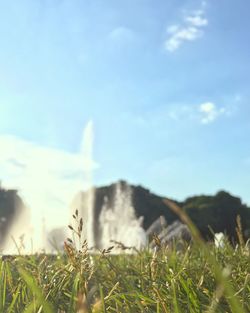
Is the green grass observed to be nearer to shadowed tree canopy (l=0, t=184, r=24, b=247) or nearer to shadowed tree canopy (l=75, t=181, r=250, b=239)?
shadowed tree canopy (l=75, t=181, r=250, b=239)

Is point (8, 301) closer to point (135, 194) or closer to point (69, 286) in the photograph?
point (69, 286)

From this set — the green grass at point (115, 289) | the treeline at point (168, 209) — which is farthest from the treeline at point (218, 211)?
the green grass at point (115, 289)

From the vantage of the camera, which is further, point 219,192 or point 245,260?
point 219,192

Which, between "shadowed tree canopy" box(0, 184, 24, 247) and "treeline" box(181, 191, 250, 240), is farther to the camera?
"shadowed tree canopy" box(0, 184, 24, 247)

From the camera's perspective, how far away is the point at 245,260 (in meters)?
4.62

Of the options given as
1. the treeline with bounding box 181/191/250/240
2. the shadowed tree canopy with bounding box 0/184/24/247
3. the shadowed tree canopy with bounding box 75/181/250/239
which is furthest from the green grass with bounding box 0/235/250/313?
the shadowed tree canopy with bounding box 0/184/24/247

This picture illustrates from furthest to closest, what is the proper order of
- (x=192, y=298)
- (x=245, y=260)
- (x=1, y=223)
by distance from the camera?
(x=1, y=223), (x=245, y=260), (x=192, y=298)

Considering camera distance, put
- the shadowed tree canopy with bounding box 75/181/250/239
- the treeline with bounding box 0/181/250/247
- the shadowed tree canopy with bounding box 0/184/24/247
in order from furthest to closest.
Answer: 1. the shadowed tree canopy with bounding box 0/184/24/247
2. the treeline with bounding box 0/181/250/247
3. the shadowed tree canopy with bounding box 75/181/250/239

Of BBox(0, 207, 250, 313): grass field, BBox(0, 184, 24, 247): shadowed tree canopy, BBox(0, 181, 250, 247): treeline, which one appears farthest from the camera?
BBox(0, 184, 24, 247): shadowed tree canopy

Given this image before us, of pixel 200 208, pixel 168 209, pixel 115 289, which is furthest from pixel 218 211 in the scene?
pixel 115 289

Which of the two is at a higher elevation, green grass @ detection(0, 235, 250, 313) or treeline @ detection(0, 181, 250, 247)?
treeline @ detection(0, 181, 250, 247)

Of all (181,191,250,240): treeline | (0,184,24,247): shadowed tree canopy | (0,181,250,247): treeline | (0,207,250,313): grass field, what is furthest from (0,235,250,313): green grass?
(0,184,24,247): shadowed tree canopy

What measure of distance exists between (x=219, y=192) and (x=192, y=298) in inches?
2108

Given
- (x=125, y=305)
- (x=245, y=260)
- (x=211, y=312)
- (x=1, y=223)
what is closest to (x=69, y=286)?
(x=125, y=305)
